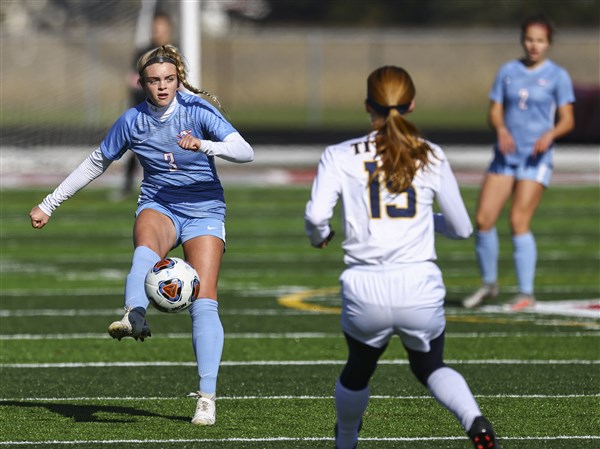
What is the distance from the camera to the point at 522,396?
8.10 m

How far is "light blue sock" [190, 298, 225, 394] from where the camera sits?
7.30 meters

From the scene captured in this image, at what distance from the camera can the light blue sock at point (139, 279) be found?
7.17 meters

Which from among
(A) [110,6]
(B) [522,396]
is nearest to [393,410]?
(B) [522,396]

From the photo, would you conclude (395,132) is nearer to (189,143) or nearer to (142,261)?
(189,143)

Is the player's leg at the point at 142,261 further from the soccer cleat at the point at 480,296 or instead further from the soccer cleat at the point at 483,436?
the soccer cleat at the point at 480,296

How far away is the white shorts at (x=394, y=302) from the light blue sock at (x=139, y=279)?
165cm

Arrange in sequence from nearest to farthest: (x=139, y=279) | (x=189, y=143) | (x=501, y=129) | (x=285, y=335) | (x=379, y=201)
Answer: (x=379, y=201) → (x=189, y=143) → (x=139, y=279) → (x=285, y=335) → (x=501, y=129)

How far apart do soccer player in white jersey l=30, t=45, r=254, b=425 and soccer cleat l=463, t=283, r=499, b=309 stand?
4.38 metres

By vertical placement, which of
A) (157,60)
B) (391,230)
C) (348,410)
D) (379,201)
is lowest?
(348,410)

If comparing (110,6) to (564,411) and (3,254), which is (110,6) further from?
(564,411)

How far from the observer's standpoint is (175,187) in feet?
24.7

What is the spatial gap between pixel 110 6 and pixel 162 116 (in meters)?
25.6

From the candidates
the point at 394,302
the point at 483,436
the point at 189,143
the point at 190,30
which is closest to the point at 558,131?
the point at 189,143

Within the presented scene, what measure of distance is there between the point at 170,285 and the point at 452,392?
5.84ft
